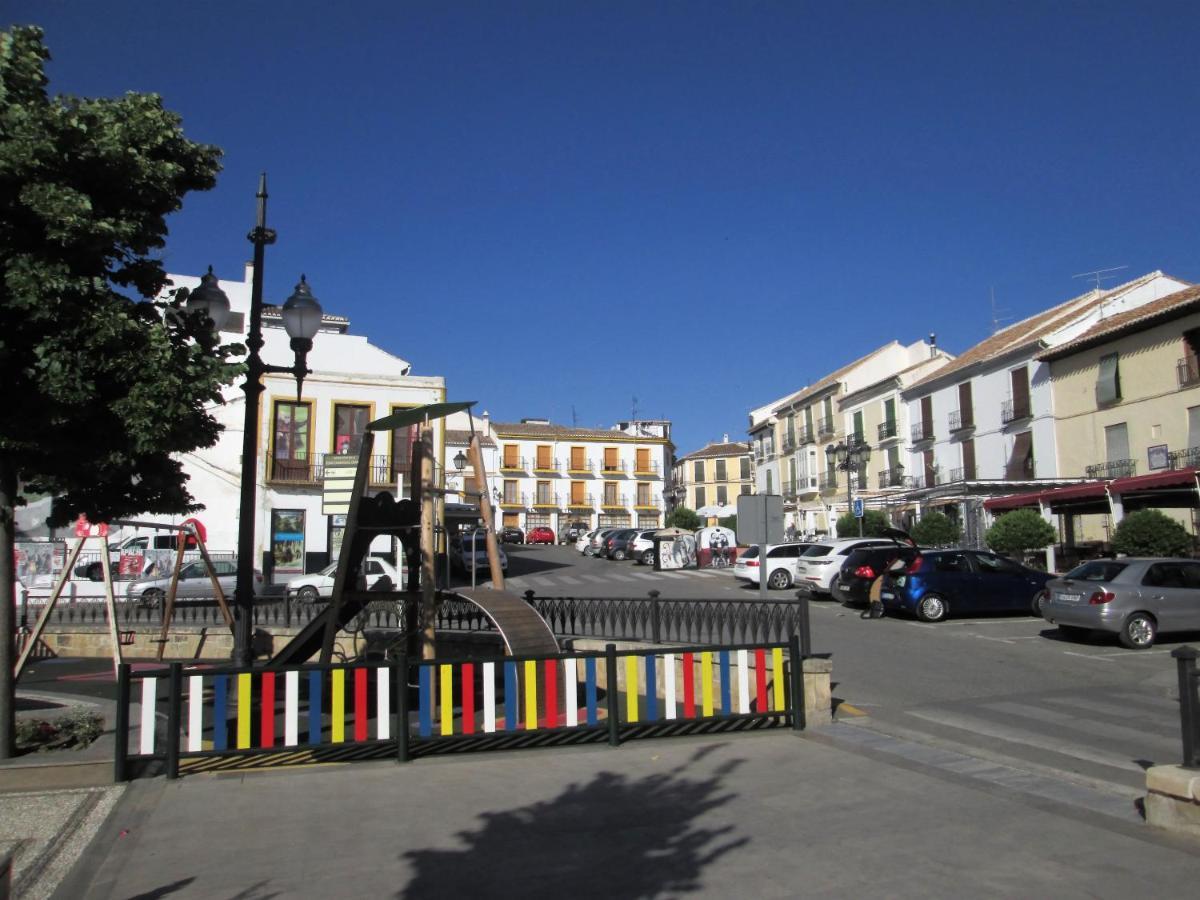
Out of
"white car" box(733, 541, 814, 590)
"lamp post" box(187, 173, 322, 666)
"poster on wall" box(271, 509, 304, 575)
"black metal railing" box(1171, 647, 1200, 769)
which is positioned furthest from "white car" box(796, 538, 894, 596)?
"poster on wall" box(271, 509, 304, 575)

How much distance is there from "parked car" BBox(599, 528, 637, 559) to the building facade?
30.6 meters

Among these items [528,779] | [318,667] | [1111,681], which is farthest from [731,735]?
[1111,681]

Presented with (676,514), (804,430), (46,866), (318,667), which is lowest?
(46,866)

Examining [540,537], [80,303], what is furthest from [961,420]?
[80,303]

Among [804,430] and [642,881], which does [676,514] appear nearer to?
[804,430]

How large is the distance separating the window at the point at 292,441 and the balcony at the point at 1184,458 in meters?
29.5

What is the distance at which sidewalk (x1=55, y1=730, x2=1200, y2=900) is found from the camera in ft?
15.9

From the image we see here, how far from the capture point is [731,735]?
8.49 metres

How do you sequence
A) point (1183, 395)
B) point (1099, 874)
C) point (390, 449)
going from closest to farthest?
1. point (1099, 874)
2. point (1183, 395)
3. point (390, 449)

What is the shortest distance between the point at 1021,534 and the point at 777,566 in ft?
23.4

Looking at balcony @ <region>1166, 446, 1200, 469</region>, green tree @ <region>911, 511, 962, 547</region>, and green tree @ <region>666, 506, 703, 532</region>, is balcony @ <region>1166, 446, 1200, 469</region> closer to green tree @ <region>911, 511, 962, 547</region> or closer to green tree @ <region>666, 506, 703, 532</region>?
green tree @ <region>911, 511, 962, 547</region>

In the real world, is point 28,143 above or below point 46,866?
above

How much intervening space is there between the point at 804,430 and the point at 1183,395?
3018 centimetres

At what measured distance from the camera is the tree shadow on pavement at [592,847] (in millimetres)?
4875
